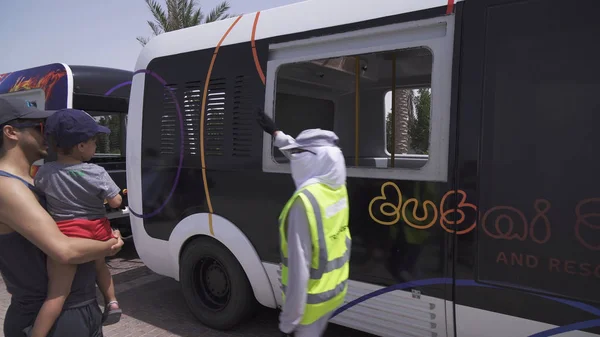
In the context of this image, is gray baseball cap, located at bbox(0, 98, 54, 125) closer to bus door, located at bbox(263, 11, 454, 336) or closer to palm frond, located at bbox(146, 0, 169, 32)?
bus door, located at bbox(263, 11, 454, 336)

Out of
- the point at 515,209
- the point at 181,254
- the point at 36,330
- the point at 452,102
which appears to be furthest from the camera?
the point at 181,254

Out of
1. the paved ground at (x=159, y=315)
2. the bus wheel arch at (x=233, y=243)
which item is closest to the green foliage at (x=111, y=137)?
the paved ground at (x=159, y=315)

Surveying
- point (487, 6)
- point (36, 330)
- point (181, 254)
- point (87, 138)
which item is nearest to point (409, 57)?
point (487, 6)

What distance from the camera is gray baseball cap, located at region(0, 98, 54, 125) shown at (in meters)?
1.81

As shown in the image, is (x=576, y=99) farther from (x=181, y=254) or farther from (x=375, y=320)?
(x=181, y=254)

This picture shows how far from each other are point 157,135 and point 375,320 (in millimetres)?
→ 2596

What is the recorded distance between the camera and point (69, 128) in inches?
77.7

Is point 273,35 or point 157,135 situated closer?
point 273,35

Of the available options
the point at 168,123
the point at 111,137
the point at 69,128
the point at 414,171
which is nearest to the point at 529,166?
the point at 414,171

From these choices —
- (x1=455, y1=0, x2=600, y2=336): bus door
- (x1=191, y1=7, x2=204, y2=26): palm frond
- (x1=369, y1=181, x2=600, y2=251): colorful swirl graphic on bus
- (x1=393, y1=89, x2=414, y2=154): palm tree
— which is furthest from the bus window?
(x1=191, y1=7, x2=204, y2=26): palm frond

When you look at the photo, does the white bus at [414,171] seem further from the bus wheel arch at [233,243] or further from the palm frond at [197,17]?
the palm frond at [197,17]

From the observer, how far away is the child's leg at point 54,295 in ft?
5.97

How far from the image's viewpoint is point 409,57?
166 inches

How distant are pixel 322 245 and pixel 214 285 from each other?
7.53ft
